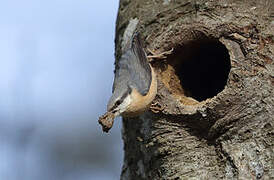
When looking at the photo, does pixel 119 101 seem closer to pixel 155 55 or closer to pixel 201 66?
pixel 155 55

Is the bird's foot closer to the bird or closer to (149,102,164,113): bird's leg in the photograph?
the bird

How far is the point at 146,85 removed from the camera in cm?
305

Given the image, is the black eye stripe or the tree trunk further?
the black eye stripe

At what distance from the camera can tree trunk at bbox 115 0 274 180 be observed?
2.60 meters

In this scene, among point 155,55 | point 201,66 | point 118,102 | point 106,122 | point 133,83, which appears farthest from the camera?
point 201,66

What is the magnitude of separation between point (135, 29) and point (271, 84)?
0.90m

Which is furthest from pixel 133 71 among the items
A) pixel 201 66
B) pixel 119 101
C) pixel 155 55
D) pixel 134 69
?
pixel 201 66

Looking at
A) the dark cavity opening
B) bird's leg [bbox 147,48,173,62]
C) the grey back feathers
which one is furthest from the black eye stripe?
the dark cavity opening

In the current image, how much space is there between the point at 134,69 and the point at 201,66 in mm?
672

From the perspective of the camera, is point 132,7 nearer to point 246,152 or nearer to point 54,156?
point 246,152

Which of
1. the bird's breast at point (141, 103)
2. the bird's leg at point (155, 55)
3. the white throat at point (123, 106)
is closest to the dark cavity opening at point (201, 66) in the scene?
the bird's leg at point (155, 55)

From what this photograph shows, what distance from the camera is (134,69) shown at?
125 inches

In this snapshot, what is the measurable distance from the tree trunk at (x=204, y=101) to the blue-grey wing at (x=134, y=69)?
0.07 m

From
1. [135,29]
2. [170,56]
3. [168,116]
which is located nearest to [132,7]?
[135,29]
